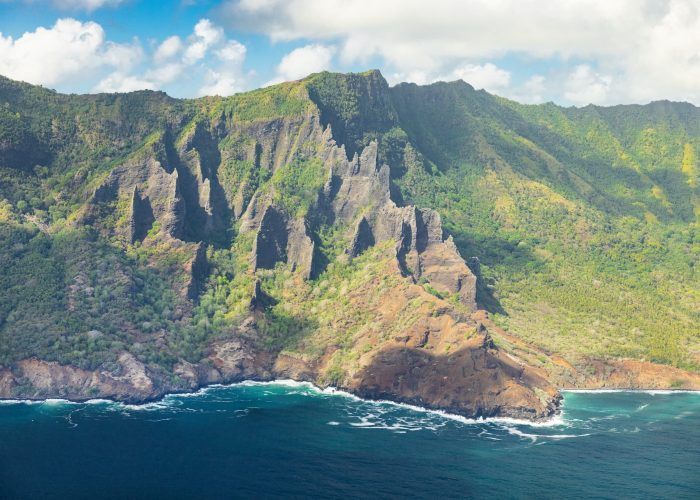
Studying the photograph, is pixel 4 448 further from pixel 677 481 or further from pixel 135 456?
pixel 677 481

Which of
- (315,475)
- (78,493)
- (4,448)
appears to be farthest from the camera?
(4,448)

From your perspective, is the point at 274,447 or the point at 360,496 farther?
the point at 274,447

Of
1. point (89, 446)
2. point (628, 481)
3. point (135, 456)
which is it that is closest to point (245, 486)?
point (135, 456)

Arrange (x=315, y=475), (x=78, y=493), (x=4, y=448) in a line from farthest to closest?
(x=4, y=448)
(x=315, y=475)
(x=78, y=493)

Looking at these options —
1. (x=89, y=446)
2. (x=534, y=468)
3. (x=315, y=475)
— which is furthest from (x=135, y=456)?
(x=534, y=468)

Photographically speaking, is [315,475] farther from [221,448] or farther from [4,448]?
[4,448]

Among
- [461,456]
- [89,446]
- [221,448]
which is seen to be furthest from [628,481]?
[89,446]

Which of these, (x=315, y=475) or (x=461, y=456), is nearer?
(x=315, y=475)

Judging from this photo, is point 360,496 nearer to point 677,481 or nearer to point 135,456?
point 135,456
